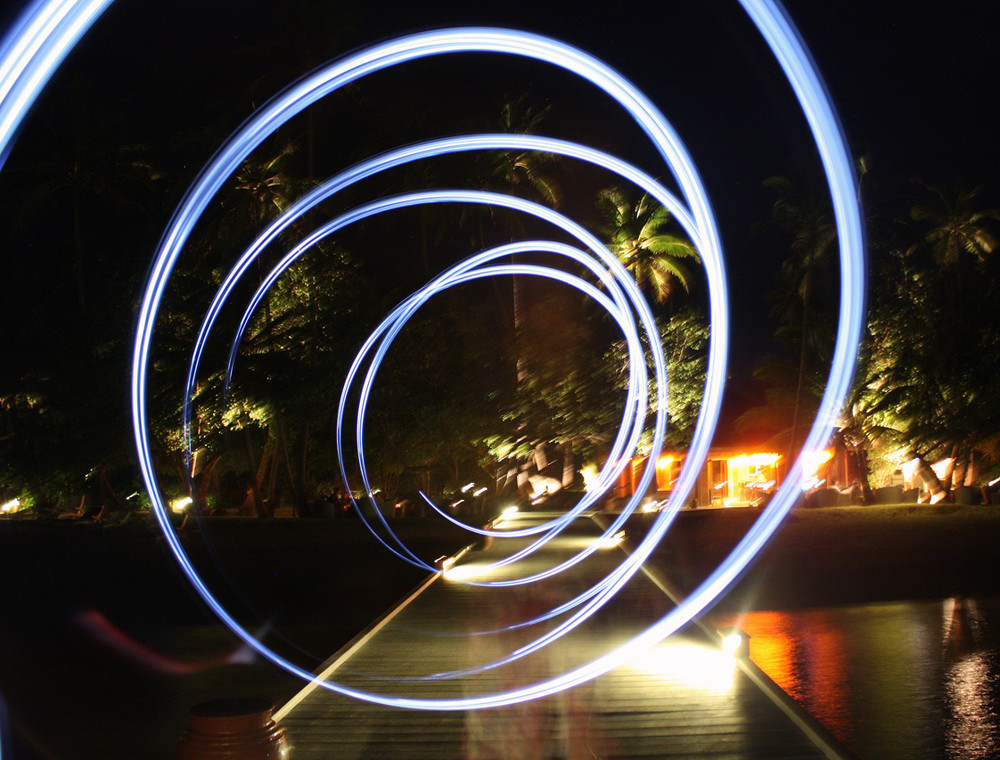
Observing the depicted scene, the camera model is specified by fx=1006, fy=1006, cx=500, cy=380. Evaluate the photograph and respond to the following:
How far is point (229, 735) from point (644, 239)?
1483 inches

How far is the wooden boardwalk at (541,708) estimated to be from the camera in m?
5.44

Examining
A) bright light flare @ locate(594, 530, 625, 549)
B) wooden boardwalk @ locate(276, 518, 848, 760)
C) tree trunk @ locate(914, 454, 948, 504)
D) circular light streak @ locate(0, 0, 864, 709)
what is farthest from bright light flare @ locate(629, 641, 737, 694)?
tree trunk @ locate(914, 454, 948, 504)

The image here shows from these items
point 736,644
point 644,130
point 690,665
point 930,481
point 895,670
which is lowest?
point 895,670

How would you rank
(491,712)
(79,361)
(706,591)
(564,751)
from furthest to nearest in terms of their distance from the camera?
(79,361) < (706,591) < (491,712) < (564,751)

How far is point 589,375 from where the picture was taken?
32.0 meters

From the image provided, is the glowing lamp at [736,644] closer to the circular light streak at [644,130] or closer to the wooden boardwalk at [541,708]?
the wooden boardwalk at [541,708]

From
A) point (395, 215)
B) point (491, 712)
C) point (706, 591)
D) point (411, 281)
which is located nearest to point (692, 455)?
point (706, 591)

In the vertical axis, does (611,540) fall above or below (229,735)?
above

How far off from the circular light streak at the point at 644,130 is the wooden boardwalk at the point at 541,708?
0.67 ft

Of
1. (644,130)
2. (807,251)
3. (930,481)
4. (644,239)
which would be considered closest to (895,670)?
(644,130)

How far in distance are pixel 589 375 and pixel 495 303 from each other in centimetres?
813

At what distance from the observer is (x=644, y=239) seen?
134 feet

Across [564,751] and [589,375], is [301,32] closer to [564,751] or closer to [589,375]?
[589,375]

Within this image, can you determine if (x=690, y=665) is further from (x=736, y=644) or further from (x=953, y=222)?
(x=953, y=222)
